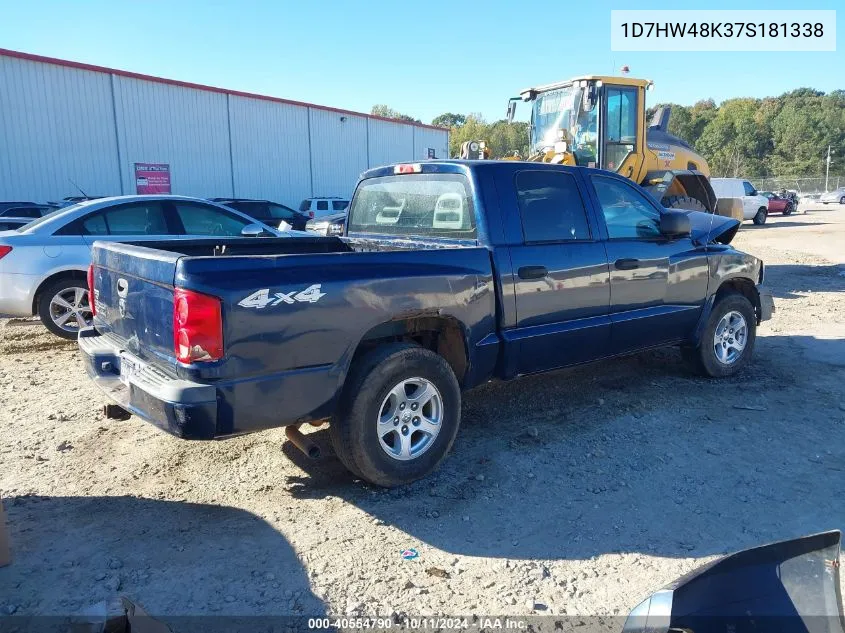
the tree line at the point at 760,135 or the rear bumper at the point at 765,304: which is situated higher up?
the tree line at the point at 760,135

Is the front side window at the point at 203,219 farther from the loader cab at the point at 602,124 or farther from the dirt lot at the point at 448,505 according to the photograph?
the loader cab at the point at 602,124

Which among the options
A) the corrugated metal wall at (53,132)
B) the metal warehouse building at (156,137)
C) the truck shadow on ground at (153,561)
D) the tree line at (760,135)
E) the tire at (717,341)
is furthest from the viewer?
the tree line at (760,135)

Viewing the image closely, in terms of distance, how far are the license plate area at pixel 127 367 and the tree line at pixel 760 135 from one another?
69.9 metres

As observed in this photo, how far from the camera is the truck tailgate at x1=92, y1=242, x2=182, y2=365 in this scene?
10.5 ft

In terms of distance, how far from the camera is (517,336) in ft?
14.0

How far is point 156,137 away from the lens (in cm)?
2242

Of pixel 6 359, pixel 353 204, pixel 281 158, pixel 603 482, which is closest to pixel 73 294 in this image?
pixel 6 359

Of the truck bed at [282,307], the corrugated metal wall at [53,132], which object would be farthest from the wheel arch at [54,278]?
the corrugated metal wall at [53,132]

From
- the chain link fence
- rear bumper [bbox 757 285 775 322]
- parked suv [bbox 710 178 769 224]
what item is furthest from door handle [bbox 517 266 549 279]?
the chain link fence

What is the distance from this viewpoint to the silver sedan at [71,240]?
6.91 meters

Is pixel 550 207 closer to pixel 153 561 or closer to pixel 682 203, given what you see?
pixel 153 561

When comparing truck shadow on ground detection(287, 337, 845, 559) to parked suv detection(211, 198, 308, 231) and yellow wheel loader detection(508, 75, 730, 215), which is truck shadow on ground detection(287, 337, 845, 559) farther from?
parked suv detection(211, 198, 308, 231)

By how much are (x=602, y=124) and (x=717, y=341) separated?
623cm

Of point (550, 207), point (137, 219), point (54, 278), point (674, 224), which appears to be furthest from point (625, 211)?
point (54, 278)
